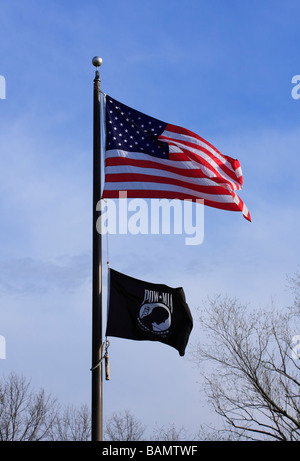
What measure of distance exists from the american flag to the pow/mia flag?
1471 millimetres

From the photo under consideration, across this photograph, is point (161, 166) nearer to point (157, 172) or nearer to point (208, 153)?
point (157, 172)

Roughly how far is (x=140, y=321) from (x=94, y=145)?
289 centimetres

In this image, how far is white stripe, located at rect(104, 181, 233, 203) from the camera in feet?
30.6

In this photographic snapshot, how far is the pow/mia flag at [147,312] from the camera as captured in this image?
8570mm

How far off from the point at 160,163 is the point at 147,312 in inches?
106

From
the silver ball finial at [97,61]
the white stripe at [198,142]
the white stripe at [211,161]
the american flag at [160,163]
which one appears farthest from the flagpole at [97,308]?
the white stripe at [211,161]

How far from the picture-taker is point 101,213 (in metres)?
8.86

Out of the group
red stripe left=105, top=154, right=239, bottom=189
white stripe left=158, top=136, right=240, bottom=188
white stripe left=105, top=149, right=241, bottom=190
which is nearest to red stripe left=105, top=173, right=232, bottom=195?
red stripe left=105, top=154, right=239, bottom=189

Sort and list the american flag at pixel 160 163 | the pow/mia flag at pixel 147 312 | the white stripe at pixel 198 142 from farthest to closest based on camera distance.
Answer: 1. the white stripe at pixel 198 142
2. the american flag at pixel 160 163
3. the pow/mia flag at pixel 147 312

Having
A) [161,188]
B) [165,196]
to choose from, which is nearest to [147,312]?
[165,196]

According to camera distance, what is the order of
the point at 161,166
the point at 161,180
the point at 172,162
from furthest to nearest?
the point at 172,162
the point at 161,166
the point at 161,180

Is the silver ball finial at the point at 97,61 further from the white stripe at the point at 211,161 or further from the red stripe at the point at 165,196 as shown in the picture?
the red stripe at the point at 165,196

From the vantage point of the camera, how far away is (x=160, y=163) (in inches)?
395
